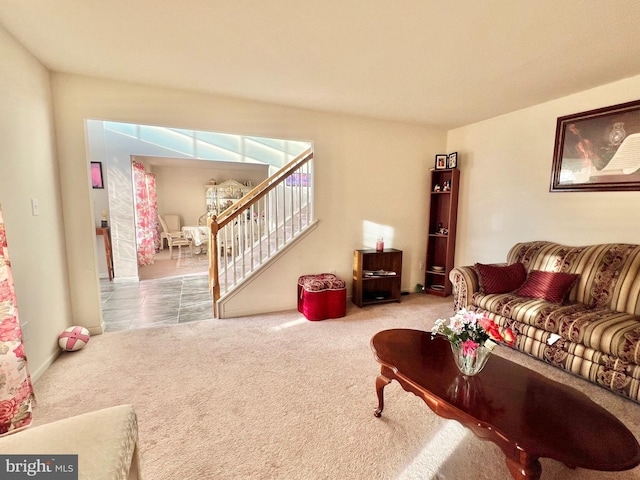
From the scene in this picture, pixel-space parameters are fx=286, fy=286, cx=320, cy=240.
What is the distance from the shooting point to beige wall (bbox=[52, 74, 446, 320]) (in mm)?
2615

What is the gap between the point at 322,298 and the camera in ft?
10.5

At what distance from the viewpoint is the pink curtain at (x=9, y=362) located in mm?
1512

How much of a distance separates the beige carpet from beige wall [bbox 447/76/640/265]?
57.1 inches

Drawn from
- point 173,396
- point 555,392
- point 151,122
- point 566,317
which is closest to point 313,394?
point 173,396

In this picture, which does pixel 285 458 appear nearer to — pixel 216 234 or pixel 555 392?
pixel 555 392

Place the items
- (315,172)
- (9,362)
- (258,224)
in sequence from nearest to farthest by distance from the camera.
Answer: (9,362) → (258,224) → (315,172)

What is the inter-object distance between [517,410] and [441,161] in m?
3.40

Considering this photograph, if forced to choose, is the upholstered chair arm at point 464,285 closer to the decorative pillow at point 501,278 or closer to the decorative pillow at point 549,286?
the decorative pillow at point 501,278

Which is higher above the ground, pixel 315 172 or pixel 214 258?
pixel 315 172

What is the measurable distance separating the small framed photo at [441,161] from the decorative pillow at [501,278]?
1689 millimetres

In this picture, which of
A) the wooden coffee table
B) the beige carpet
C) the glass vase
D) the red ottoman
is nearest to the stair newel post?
the beige carpet

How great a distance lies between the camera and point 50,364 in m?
2.26

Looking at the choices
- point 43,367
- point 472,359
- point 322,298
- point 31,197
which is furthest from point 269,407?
point 31,197

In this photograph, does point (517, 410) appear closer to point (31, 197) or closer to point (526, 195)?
point (526, 195)
